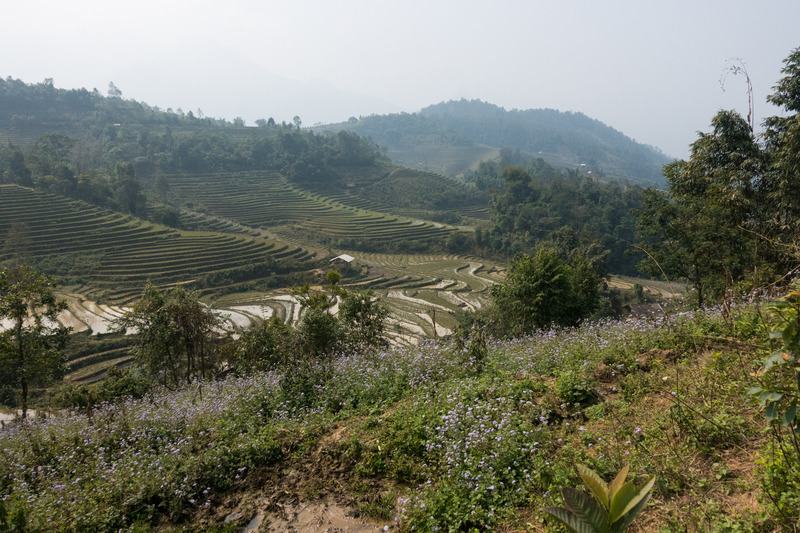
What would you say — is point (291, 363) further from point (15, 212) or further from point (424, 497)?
point (15, 212)

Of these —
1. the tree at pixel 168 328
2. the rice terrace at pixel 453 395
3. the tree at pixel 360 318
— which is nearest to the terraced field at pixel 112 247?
the rice terrace at pixel 453 395

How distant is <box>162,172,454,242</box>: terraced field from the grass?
53814 mm

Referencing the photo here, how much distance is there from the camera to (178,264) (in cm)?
4047

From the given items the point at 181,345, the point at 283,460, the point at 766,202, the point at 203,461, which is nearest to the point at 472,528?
the point at 283,460

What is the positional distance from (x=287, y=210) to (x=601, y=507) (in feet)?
234

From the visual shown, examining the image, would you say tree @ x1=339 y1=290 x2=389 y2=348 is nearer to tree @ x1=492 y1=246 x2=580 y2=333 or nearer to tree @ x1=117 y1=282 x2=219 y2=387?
tree @ x1=117 y1=282 x2=219 y2=387

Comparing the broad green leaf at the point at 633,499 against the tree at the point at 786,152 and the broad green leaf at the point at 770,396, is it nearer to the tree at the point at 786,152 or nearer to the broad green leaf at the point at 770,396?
the broad green leaf at the point at 770,396

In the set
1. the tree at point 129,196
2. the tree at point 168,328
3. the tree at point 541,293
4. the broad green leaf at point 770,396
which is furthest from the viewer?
the tree at point 129,196

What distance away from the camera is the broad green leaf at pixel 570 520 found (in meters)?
1.75

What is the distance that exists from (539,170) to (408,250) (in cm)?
6899

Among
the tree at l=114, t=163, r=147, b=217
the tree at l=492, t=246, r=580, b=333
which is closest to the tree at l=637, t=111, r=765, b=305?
the tree at l=492, t=246, r=580, b=333

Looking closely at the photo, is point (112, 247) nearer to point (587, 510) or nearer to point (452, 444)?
point (452, 444)

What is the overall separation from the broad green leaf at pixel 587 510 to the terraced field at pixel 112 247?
4033cm

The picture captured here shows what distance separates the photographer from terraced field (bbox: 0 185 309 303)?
3744 cm
